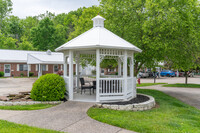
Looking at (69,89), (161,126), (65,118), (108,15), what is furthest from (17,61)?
(161,126)

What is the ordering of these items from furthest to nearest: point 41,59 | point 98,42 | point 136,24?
point 41,59 → point 136,24 → point 98,42

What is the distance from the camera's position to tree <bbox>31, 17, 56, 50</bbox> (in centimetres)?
3947

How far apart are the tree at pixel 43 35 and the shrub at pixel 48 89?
3267 cm

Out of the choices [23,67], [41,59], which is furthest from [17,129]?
[23,67]

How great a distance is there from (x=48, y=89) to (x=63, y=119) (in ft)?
10.1

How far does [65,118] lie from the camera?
5961mm

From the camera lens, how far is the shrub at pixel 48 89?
28.0 feet

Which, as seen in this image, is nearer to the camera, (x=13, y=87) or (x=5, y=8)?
(x=13, y=87)

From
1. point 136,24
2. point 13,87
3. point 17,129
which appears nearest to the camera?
point 17,129

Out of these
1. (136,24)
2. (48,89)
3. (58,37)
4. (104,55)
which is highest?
(58,37)

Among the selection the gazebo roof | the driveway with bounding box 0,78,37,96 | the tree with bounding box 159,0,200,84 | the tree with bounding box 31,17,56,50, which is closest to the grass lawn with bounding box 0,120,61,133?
the gazebo roof

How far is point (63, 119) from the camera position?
231 inches

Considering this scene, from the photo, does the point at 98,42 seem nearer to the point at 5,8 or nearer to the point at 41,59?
the point at 41,59

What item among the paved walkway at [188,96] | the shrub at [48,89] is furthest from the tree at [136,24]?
the shrub at [48,89]
